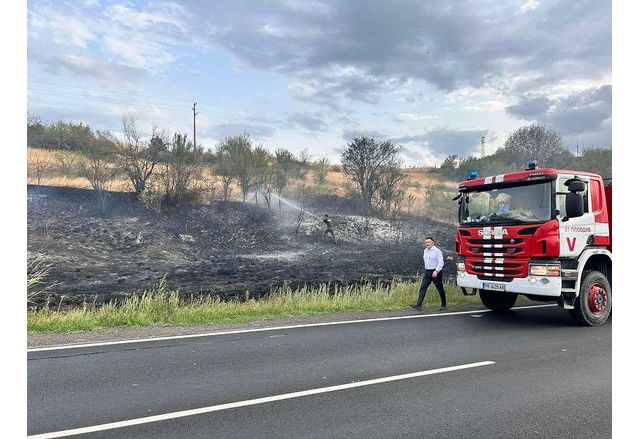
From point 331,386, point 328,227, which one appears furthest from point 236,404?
point 328,227

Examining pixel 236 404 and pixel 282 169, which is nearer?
pixel 236 404

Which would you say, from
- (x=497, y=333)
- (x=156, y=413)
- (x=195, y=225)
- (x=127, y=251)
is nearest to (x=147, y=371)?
(x=156, y=413)

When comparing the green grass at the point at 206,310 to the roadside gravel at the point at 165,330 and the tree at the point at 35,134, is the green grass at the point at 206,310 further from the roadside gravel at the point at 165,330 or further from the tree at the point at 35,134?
the tree at the point at 35,134

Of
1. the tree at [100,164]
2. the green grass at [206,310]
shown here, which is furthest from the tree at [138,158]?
the green grass at [206,310]

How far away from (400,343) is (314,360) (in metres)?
1.82

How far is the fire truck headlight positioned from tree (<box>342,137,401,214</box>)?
29.0 m

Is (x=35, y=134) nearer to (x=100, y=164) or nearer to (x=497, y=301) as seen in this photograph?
(x=100, y=164)

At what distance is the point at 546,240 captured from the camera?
8.90 m

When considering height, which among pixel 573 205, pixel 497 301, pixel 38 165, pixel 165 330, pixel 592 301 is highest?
pixel 38 165

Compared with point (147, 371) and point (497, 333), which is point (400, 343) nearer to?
point (497, 333)

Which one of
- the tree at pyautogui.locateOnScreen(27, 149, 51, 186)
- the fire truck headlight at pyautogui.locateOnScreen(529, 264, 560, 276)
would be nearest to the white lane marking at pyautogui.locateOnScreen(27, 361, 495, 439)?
the fire truck headlight at pyautogui.locateOnScreen(529, 264, 560, 276)

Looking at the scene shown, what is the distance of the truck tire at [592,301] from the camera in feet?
30.3

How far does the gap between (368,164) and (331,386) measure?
34273 millimetres

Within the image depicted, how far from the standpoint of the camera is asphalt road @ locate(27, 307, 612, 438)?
4355 millimetres
